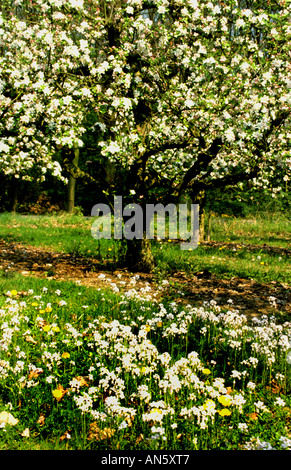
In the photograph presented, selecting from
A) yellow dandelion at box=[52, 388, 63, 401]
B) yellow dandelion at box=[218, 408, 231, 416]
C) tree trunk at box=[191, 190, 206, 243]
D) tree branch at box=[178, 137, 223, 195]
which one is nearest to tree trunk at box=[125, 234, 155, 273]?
tree branch at box=[178, 137, 223, 195]

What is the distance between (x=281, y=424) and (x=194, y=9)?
688cm

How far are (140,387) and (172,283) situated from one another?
13.0 feet

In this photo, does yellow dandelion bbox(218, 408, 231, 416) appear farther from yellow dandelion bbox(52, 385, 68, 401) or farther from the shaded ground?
the shaded ground

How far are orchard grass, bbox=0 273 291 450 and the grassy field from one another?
0.4 inches

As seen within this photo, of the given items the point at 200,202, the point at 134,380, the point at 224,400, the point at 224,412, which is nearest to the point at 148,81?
the point at 200,202

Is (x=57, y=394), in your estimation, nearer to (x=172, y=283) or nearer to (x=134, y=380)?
(x=134, y=380)

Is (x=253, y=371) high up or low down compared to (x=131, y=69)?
down

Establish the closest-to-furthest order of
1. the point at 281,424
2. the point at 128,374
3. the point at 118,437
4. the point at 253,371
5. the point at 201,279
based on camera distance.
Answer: the point at 118,437 → the point at 281,424 → the point at 128,374 → the point at 253,371 → the point at 201,279

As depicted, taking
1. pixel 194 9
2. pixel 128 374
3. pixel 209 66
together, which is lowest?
pixel 128 374

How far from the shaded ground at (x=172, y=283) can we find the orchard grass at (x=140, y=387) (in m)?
1.25

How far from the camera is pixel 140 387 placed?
10.0 ft

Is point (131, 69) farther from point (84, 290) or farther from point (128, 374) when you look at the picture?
point (128, 374)

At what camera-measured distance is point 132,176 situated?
795cm
